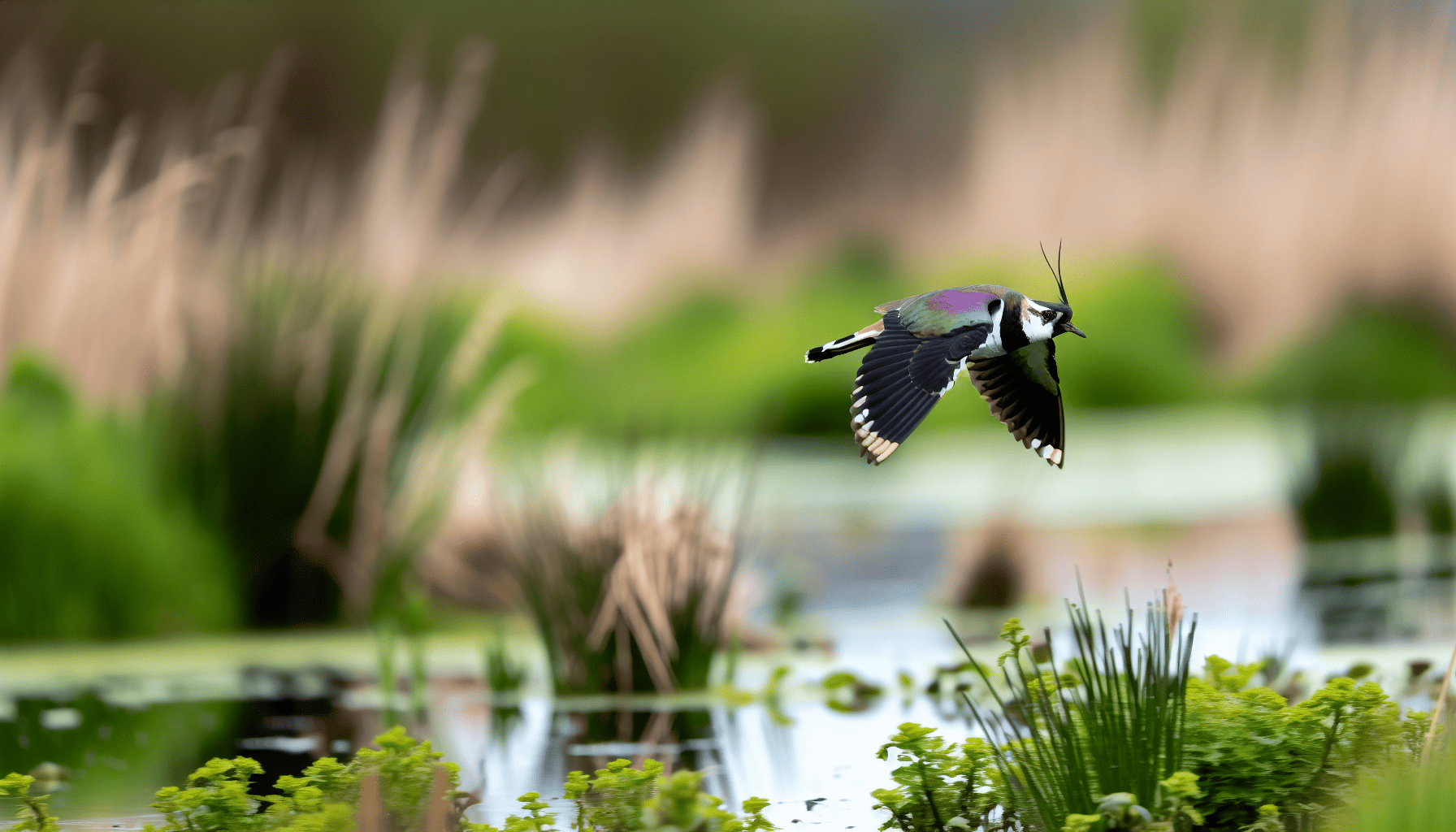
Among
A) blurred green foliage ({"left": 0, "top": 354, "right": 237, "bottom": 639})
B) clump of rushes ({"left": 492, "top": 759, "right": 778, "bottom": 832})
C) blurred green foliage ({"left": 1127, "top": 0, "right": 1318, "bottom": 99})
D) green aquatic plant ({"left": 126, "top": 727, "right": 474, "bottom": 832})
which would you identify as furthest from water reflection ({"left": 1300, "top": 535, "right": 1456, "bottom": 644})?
blurred green foliage ({"left": 1127, "top": 0, "right": 1318, "bottom": 99})

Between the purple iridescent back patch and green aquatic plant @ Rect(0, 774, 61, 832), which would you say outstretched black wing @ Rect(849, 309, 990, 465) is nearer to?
the purple iridescent back patch

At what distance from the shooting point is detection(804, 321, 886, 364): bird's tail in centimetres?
217

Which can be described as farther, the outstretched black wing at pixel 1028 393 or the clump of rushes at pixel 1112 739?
the clump of rushes at pixel 1112 739

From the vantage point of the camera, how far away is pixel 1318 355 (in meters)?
13.0

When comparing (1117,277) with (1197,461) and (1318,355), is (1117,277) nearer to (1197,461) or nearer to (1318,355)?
(1197,461)

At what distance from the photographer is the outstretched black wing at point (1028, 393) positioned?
258 centimetres

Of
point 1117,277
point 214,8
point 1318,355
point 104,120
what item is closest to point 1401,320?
point 1117,277

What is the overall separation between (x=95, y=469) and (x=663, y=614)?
10.4ft

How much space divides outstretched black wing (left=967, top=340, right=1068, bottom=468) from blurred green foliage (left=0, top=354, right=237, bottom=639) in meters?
5.00

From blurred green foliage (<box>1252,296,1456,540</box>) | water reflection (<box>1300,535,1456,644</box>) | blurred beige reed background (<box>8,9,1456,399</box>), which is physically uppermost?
blurred beige reed background (<box>8,9,1456,399</box>)

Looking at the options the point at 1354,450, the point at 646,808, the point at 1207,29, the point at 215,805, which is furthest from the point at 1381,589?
the point at 1207,29

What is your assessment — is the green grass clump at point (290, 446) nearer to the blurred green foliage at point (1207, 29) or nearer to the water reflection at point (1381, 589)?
the water reflection at point (1381, 589)

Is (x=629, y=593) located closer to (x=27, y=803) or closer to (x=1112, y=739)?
(x=27, y=803)

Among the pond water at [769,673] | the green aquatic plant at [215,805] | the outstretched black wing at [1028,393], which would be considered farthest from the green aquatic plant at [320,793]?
the outstretched black wing at [1028,393]
